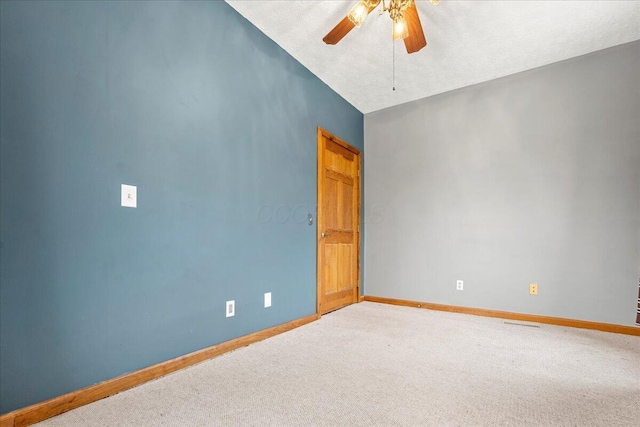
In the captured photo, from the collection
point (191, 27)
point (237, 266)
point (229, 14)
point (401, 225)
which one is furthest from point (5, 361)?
point (401, 225)

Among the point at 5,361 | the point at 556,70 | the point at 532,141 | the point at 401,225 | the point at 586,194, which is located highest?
the point at 556,70

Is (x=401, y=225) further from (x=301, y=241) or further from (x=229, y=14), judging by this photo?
(x=229, y=14)

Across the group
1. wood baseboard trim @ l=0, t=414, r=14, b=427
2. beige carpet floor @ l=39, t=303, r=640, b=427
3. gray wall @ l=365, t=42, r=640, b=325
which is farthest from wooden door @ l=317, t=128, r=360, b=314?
wood baseboard trim @ l=0, t=414, r=14, b=427

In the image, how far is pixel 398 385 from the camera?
1.72 m

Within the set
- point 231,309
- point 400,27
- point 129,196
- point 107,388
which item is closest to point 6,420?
point 107,388

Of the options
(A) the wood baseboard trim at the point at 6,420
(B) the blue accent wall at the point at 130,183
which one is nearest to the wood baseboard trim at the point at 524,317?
(B) the blue accent wall at the point at 130,183

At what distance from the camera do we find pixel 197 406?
1.50m

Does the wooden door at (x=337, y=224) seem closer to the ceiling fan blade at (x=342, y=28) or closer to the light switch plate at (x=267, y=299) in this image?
the light switch plate at (x=267, y=299)

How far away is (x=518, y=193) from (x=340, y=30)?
2433mm

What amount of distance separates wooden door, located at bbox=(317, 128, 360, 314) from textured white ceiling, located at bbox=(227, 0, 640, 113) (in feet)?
2.56

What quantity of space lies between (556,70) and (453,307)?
8.65 ft

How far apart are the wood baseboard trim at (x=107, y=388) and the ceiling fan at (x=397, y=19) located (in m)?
2.30

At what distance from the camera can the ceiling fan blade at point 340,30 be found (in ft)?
6.61

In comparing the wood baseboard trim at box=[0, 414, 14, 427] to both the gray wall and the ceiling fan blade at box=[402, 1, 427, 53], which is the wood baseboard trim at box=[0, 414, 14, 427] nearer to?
the ceiling fan blade at box=[402, 1, 427, 53]
